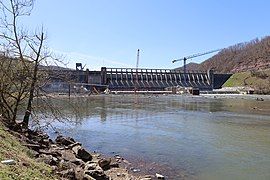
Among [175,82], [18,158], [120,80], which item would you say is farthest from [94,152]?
[175,82]

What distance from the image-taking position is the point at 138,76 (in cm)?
15950

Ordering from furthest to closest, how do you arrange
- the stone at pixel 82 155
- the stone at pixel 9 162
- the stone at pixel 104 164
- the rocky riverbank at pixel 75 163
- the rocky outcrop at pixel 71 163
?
the stone at pixel 82 155
the stone at pixel 104 164
the rocky riverbank at pixel 75 163
the rocky outcrop at pixel 71 163
the stone at pixel 9 162

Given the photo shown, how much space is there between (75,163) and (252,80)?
156m

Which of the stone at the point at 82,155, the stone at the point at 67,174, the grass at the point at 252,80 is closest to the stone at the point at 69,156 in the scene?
the stone at the point at 82,155

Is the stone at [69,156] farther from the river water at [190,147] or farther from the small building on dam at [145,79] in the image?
the small building on dam at [145,79]

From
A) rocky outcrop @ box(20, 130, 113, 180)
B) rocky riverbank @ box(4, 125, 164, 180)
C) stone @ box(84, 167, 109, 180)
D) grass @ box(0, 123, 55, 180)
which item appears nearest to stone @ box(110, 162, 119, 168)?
rocky riverbank @ box(4, 125, 164, 180)

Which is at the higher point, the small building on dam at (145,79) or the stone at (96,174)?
the small building on dam at (145,79)

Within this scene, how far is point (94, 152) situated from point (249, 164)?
8484mm

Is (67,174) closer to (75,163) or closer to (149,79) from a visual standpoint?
(75,163)

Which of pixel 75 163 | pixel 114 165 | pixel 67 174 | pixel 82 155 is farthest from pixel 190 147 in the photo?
pixel 67 174

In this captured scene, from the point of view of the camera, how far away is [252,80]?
161 meters

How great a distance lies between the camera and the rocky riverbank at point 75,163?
448 inches

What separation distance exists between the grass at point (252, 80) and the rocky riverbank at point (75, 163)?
13311cm

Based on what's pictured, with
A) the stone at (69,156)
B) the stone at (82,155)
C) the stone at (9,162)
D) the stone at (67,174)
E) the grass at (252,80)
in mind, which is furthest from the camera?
the grass at (252,80)
